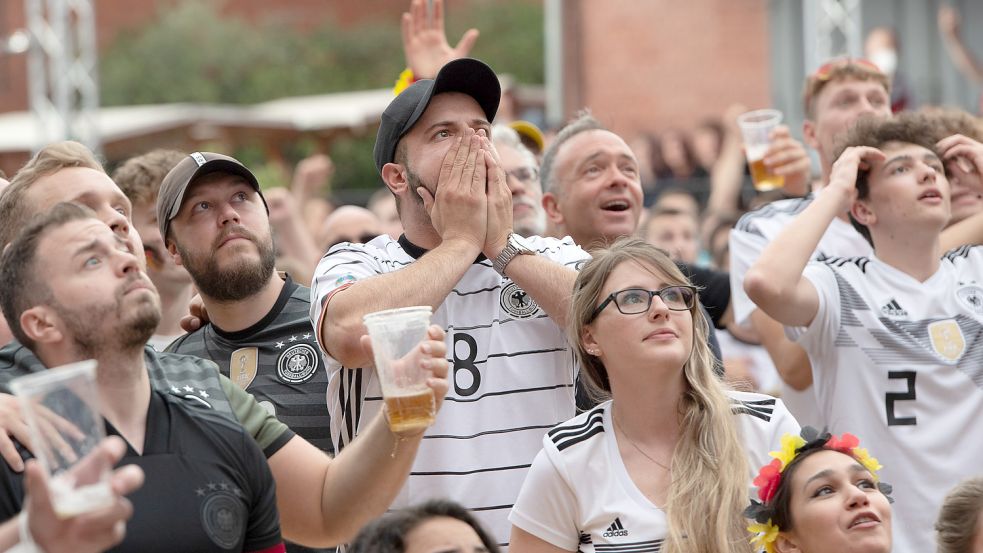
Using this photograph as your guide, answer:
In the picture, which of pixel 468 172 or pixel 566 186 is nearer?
pixel 468 172

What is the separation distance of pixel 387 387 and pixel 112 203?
1100 mm

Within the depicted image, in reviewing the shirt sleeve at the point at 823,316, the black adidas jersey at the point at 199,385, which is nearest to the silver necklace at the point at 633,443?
the black adidas jersey at the point at 199,385

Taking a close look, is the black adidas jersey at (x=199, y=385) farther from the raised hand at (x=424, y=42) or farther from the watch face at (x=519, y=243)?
the raised hand at (x=424, y=42)

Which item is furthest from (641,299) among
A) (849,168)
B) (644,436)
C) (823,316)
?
(849,168)

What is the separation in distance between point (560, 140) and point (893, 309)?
4.69ft

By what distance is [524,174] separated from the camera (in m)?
5.14

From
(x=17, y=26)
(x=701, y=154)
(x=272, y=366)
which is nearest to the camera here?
(x=272, y=366)

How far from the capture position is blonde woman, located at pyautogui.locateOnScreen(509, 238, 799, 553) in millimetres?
3221

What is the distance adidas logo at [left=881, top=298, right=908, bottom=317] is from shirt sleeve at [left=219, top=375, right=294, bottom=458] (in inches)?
86.7

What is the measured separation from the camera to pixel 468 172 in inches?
140

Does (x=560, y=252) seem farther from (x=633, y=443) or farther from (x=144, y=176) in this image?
(x=144, y=176)

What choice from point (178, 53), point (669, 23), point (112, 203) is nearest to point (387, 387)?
point (112, 203)

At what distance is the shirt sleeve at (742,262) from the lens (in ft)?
15.8

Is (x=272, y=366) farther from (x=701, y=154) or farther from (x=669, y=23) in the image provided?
(x=669, y=23)
